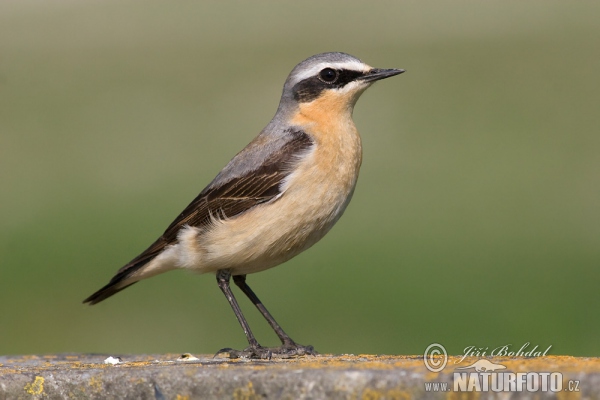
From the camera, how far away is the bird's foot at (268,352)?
26.3 ft

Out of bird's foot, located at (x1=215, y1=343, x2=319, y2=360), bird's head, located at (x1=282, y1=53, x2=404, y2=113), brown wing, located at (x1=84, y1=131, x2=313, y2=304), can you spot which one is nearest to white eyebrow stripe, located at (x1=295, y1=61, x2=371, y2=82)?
bird's head, located at (x1=282, y1=53, x2=404, y2=113)

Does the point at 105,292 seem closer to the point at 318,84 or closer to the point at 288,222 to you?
the point at 288,222

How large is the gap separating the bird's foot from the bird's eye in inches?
87.9

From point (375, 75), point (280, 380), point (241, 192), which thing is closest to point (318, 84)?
point (375, 75)

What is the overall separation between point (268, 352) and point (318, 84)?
8.02 feet

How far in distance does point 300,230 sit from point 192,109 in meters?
22.5

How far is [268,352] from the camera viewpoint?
8117mm

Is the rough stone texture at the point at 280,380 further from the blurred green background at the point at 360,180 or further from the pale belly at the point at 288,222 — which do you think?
the blurred green background at the point at 360,180

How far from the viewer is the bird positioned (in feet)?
28.1

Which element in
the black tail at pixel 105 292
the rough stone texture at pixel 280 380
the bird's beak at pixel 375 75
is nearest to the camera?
the rough stone texture at pixel 280 380

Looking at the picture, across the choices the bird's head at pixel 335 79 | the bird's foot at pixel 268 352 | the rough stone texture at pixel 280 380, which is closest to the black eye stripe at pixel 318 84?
the bird's head at pixel 335 79

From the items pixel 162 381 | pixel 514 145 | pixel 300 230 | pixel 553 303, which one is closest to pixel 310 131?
pixel 300 230

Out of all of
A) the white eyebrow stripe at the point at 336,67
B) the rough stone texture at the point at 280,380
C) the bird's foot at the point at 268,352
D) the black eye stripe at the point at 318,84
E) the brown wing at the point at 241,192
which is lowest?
the rough stone texture at the point at 280,380

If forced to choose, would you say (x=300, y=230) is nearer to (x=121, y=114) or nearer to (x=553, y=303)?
(x=553, y=303)
